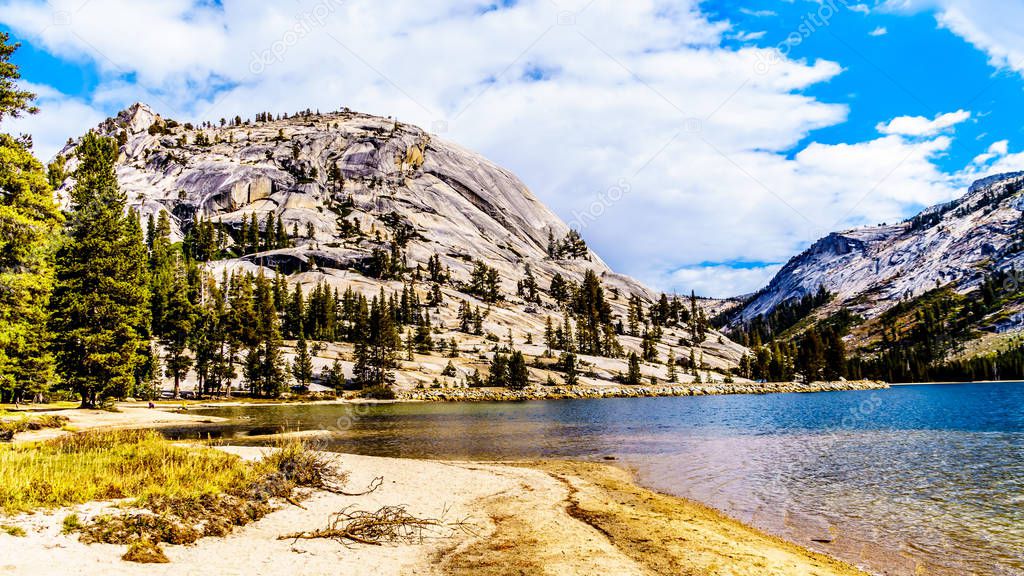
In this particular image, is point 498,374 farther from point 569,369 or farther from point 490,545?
point 490,545

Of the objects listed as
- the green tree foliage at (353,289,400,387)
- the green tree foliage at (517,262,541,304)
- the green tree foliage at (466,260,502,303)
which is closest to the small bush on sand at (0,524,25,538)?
the green tree foliage at (353,289,400,387)

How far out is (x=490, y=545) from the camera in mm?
13438

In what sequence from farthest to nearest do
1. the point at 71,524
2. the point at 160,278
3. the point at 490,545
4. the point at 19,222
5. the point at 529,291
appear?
1. the point at 529,291
2. the point at 160,278
3. the point at 19,222
4. the point at 490,545
5. the point at 71,524

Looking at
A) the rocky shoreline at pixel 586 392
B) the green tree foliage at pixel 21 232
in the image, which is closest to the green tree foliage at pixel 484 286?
the rocky shoreline at pixel 586 392

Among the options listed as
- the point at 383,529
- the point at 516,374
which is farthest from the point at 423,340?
the point at 383,529

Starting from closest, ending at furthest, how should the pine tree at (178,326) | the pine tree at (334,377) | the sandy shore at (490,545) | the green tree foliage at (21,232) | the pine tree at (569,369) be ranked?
1. the sandy shore at (490,545)
2. the green tree foliage at (21,232)
3. the pine tree at (178,326)
4. the pine tree at (334,377)
5. the pine tree at (569,369)

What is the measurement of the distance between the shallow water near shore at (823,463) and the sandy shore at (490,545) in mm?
2587

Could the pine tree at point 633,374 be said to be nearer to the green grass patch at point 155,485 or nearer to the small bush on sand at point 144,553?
the green grass patch at point 155,485

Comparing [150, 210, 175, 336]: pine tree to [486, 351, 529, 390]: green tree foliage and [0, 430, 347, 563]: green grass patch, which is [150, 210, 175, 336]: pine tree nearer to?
[486, 351, 529, 390]: green tree foliage

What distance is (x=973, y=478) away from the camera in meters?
23.2

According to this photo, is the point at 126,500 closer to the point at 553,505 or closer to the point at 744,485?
the point at 553,505

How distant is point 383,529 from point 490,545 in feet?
8.99

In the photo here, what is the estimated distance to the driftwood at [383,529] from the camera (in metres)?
12.8

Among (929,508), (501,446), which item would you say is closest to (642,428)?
(501,446)
